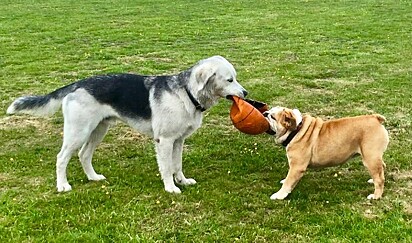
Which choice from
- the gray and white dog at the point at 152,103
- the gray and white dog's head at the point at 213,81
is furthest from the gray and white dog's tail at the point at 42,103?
the gray and white dog's head at the point at 213,81

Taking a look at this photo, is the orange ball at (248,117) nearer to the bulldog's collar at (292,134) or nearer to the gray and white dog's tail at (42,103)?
the bulldog's collar at (292,134)

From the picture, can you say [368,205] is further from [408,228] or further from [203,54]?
[203,54]

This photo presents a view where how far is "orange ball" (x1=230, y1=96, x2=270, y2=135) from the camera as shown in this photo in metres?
6.74

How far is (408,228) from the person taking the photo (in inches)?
219

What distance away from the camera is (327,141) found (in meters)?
6.47

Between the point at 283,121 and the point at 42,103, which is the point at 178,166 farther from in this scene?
the point at 42,103

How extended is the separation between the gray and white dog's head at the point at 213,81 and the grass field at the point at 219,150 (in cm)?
115

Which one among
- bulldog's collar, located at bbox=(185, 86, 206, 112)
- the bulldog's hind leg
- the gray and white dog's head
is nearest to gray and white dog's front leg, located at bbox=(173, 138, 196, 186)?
bulldog's collar, located at bbox=(185, 86, 206, 112)

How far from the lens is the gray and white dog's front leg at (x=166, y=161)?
679 cm

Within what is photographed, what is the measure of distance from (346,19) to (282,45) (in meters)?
6.42

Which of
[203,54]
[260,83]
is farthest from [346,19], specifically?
[260,83]

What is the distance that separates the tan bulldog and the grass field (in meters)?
0.33

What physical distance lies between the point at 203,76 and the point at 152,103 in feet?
2.45

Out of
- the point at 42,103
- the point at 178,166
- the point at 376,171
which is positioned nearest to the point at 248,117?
the point at 178,166
